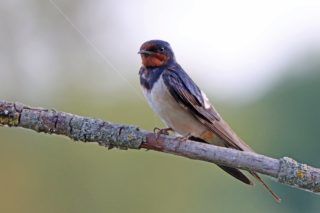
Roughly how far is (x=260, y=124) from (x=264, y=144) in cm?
149

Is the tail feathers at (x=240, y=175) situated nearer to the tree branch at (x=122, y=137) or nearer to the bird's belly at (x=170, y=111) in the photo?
the bird's belly at (x=170, y=111)

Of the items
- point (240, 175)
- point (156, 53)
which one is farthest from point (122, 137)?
point (156, 53)

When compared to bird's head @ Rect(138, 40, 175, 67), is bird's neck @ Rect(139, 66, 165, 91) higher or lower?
lower

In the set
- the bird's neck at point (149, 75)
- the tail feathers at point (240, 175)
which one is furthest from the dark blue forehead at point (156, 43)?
the tail feathers at point (240, 175)

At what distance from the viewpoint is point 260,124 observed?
20.6 meters

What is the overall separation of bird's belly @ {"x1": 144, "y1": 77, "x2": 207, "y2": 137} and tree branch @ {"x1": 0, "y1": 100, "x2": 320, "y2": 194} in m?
0.58

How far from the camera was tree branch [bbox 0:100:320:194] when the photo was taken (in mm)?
2908

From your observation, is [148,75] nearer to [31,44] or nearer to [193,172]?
[31,44]

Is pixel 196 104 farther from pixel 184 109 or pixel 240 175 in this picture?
pixel 240 175

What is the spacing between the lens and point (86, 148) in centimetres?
1456

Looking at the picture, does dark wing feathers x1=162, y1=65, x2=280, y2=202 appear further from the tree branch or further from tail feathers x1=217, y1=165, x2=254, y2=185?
the tree branch

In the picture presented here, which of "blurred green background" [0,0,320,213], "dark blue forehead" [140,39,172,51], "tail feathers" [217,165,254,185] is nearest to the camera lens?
"tail feathers" [217,165,254,185]

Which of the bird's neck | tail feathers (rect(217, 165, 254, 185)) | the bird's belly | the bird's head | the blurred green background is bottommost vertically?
tail feathers (rect(217, 165, 254, 185))

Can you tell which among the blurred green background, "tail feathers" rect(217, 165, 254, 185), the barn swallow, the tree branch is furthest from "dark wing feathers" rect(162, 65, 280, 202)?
the blurred green background
